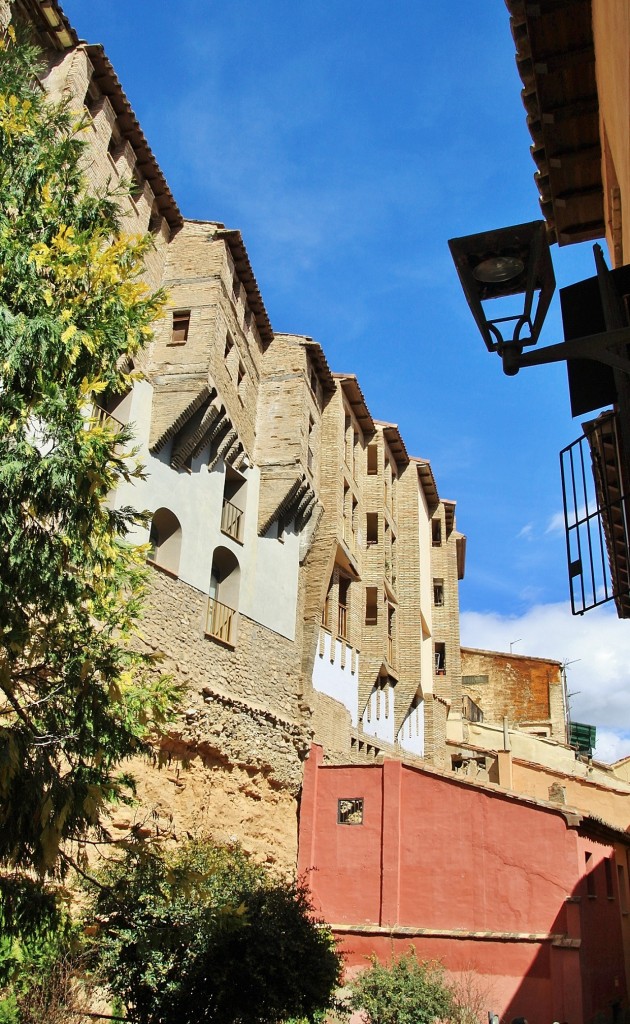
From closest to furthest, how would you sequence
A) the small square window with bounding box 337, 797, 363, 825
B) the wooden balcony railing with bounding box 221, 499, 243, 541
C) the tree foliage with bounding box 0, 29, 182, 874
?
the tree foliage with bounding box 0, 29, 182, 874 → the small square window with bounding box 337, 797, 363, 825 → the wooden balcony railing with bounding box 221, 499, 243, 541

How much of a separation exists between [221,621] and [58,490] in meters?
12.2

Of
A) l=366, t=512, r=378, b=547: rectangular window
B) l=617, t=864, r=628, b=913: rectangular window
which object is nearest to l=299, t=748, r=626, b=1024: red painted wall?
l=617, t=864, r=628, b=913: rectangular window

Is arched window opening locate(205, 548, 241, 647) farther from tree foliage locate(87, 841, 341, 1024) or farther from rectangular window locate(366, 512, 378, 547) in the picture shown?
rectangular window locate(366, 512, 378, 547)

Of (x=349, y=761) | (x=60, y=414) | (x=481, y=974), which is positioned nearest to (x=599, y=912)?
(x=481, y=974)

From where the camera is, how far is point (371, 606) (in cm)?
2753

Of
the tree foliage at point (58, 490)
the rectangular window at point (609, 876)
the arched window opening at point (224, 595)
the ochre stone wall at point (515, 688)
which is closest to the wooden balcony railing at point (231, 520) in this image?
the arched window opening at point (224, 595)

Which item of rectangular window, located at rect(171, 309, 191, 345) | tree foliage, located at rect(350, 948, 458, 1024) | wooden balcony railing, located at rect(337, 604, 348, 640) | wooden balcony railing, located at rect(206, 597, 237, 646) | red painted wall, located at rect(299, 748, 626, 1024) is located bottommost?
tree foliage, located at rect(350, 948, 458, 1024)

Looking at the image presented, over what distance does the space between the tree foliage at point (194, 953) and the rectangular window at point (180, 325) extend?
11607 mm

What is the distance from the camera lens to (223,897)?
11500mm

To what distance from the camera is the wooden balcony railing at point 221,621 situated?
62.6ft

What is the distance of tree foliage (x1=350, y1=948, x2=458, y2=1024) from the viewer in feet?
46.6

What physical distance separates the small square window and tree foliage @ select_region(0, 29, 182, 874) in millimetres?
12581

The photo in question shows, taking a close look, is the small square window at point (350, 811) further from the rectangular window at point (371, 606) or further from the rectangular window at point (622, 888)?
the rectangular window at point (371, 606)

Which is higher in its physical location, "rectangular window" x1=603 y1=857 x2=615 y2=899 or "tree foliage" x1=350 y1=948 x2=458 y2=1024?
"rectangular window" x1=603 y1=857 x2=615 y2=899
